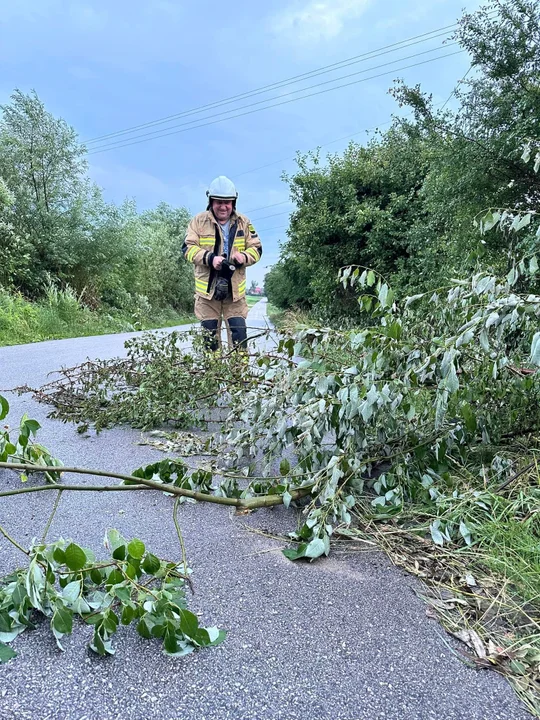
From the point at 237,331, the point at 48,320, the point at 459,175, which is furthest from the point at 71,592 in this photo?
the point at 48,320

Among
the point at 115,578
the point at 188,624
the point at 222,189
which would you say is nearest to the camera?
the point at 188,624

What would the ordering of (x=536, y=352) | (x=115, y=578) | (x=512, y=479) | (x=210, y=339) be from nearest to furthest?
1. (x=115, y=578)
2. (x=536, y=352)
3. (x=512, y=479)
4. (x=210, y=339)

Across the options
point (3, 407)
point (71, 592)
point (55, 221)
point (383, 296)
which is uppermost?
point (55, 221)

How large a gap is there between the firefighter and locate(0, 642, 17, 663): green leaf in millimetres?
2883

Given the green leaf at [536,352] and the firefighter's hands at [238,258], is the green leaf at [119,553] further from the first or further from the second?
the firefighter's hands at [238,258]

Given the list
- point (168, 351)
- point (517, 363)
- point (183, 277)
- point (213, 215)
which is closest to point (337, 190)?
point (213, 215)

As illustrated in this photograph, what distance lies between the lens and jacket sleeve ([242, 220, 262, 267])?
12.3 ft

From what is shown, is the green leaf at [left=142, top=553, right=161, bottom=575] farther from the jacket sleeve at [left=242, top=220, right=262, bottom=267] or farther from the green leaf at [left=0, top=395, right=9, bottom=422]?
the jacket sleeve at [left=242, top=220, right=262, bottom=267]

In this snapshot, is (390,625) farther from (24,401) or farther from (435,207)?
(435,207)

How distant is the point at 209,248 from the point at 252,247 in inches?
15.4

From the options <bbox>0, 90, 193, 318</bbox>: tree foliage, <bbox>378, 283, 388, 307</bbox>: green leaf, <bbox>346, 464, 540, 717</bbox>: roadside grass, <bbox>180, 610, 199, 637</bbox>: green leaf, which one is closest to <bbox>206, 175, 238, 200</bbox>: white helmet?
<bbox>378, 283, 388, 307</bbox>: green leaf

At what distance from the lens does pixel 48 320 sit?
8.98m

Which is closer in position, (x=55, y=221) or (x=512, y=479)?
(x=512, y=479)

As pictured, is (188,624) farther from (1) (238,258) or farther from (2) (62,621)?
(1) (238,258)
